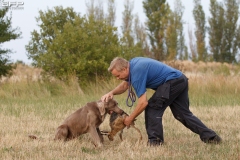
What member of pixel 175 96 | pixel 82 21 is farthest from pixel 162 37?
pixel 175 96

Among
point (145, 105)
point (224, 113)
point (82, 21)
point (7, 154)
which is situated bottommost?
point (224, 113)

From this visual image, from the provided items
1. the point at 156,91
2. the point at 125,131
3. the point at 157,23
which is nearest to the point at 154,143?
the point at 156,91

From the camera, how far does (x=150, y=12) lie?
4375 cm

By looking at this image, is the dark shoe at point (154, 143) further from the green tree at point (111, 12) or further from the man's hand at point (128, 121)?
the green tree at point (111, 12)

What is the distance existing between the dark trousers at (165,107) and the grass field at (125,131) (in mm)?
250

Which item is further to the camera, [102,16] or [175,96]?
[102,16]

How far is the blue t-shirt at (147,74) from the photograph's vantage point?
Result: 791 cm

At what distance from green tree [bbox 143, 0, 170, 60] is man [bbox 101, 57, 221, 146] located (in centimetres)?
3427

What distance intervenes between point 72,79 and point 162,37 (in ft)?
81.4

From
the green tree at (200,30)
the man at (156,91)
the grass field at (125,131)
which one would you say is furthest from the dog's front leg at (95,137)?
the green tree at (200,30)

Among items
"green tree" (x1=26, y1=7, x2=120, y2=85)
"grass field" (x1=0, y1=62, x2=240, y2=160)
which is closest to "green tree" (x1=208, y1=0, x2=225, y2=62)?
"green tree" (x1=26, y1=7, x2=120, y2=85)

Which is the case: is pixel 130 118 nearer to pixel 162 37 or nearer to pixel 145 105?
pixel 145 105

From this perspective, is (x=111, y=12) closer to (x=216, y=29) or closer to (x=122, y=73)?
Result: (x=216, y=29)

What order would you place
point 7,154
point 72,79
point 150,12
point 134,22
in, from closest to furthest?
point 7,154, point 72,79, point 150,12, point 134,22
